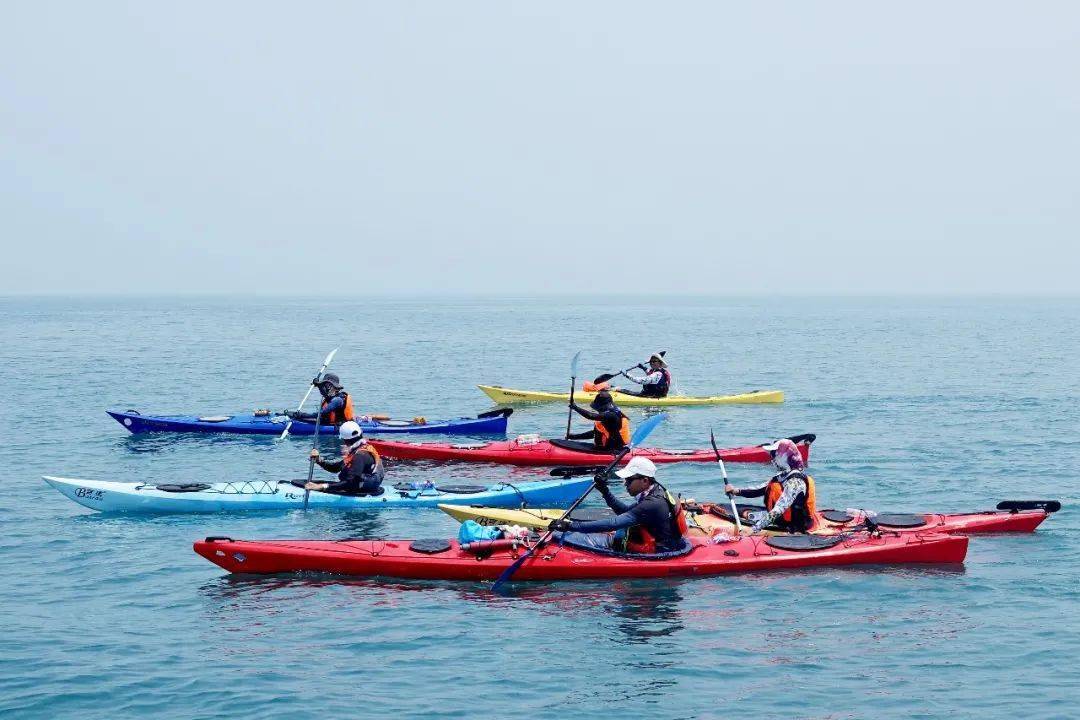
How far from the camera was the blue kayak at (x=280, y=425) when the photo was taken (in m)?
25.4

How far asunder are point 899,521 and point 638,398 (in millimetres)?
16382

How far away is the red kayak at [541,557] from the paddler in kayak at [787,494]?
32cm

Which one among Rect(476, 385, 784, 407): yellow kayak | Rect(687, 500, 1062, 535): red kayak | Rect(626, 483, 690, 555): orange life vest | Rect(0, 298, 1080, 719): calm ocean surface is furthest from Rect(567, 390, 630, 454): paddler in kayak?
Rect(476, 385, 784, 407): yellow kayak

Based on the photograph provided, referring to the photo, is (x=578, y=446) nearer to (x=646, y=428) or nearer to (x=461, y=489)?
(x=646, y=428)

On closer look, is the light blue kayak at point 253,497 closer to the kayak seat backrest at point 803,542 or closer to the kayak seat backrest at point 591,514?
the kayak seat backrest at point 591,514

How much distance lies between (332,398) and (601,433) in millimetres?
5722

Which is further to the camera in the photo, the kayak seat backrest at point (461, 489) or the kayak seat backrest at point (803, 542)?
the kayak seat backrest at point (461, 489)

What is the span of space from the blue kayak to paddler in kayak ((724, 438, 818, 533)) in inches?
467

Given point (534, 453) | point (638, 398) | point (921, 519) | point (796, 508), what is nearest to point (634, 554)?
point (796, 508)

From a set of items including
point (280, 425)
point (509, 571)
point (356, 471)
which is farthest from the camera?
point (280, 425)

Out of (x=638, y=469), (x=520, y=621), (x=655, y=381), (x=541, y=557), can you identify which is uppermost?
(x=638, y=469)

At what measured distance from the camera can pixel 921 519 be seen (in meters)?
15.0

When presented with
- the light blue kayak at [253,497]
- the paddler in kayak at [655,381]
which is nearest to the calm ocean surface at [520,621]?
the light blue kayak at [253,497]

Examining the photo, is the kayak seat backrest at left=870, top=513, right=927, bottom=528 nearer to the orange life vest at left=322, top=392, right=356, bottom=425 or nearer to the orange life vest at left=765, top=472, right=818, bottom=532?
the orange life vest at left=765, top=472, right=818, bottom=532
